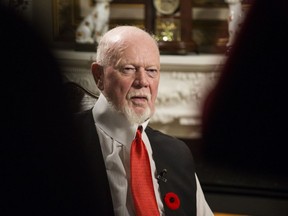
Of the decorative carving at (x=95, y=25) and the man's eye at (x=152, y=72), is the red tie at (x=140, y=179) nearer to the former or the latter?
the man's eye at (x=152, y=72)

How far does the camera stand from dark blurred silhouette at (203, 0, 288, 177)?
1.41 m

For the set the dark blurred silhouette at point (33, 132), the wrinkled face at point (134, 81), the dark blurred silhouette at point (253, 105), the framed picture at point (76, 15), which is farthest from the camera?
the dark blurred silhouette at point (253, 105)

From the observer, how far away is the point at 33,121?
1013mm

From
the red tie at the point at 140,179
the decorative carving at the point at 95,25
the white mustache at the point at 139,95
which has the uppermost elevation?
the decorative carving at the point at 95,25

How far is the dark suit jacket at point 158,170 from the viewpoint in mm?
918

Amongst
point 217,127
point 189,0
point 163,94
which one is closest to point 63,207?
point 217,127

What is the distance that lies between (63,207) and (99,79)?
28 centimetres

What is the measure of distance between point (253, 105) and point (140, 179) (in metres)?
0.69

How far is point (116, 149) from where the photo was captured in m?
0.91

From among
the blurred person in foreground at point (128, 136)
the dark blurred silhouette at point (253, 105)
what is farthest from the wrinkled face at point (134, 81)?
the dark blurred silhouette at point (253, 105)

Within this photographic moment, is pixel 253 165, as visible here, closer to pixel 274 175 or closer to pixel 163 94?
pixel 274 175

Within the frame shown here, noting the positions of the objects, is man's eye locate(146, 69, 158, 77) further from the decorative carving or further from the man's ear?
the decorative carving

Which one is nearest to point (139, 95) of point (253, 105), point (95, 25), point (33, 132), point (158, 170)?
point (158, 170)

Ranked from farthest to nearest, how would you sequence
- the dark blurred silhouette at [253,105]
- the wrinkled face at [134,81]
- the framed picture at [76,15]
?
the dark blurred silhouette at [253,105]
the framed picture at [76,15]
the wrinkled face at [134,81]
